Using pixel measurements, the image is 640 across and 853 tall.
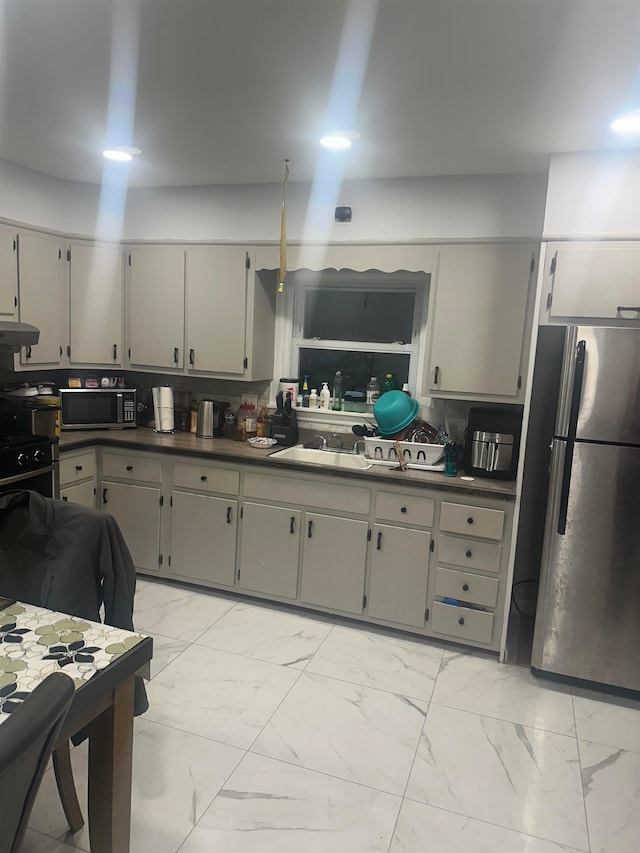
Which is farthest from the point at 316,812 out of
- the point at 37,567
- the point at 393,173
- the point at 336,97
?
the point at 393,173

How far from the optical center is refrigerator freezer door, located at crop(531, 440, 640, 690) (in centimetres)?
252

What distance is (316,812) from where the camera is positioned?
6.37 ft

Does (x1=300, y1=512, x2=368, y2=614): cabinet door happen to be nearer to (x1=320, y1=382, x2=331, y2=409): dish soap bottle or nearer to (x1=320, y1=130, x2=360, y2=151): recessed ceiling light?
(x1=320, y1=382, x2=331, y2=409): dish soap bottle

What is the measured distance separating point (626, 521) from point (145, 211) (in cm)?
346

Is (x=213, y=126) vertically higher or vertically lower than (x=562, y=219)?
higher

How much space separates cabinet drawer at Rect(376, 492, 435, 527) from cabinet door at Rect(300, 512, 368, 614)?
0.14 m

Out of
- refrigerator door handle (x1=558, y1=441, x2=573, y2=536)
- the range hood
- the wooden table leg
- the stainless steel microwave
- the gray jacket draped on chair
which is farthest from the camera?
the stainless steel microwave

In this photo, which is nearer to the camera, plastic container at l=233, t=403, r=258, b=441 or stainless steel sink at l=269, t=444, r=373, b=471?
stainless steel sink at l=269, t=444, r=373, b=471

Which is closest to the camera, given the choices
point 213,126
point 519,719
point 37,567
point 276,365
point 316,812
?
point 37,567

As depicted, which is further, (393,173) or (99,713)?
(393,173)

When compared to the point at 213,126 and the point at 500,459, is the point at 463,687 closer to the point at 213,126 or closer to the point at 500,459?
the point at 500,459

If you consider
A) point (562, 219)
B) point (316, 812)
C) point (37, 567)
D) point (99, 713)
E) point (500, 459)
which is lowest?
point (316, 812)

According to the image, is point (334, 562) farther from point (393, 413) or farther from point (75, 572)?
point (75, 572)

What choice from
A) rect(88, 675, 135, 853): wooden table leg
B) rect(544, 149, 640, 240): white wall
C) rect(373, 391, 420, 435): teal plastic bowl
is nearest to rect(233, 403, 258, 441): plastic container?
rect(373, 391, 420, 435): teal plastic bowl
